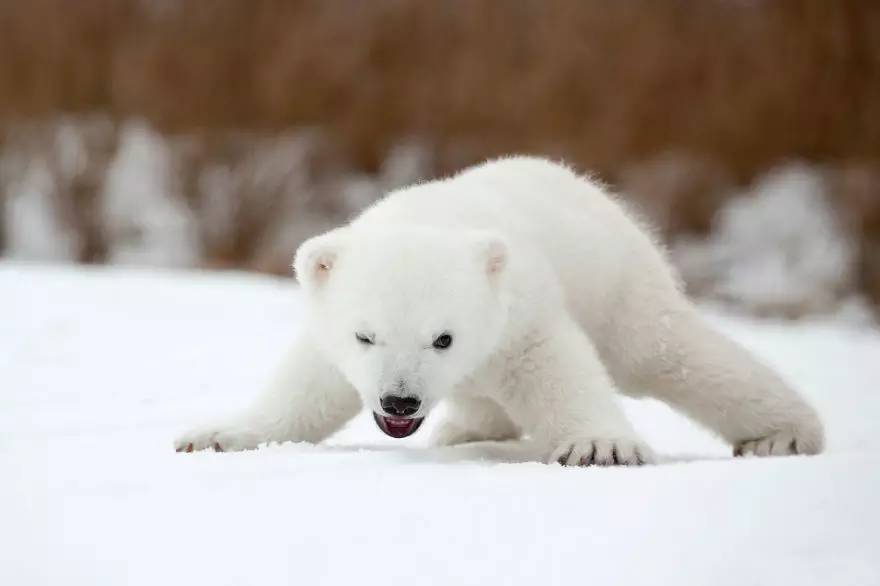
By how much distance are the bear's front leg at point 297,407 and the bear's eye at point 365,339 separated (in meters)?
0.44

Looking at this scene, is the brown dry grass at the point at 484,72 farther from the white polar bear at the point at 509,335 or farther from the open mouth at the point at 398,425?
the open mouth at the point at 398,425

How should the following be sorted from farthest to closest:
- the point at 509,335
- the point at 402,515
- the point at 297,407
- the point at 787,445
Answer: the point at 787,445
the point at 297,407
the point at 509,335
the point at 402,515

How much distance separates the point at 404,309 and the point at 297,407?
0.74 meters

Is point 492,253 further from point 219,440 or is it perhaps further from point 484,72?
point 484,72

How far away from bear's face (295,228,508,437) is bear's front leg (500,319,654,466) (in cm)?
15

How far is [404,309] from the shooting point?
300 centimetres

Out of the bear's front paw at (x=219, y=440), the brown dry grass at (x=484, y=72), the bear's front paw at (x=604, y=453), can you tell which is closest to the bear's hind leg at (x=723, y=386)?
the bear's front paw at (x=604, y=453)

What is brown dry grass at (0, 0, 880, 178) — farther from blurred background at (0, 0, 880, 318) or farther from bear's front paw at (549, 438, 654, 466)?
bear's front paw at (549, 438, 654, 466)

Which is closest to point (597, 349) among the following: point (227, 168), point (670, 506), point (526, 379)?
point (526, 379)

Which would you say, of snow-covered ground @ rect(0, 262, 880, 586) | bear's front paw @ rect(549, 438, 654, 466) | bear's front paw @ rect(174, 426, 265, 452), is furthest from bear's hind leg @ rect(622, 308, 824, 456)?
bear's front paw @ rect(174, 426, 265, 452)

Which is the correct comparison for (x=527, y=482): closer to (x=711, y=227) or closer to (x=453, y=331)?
(x=453, y=331)

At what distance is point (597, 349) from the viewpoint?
3.90m

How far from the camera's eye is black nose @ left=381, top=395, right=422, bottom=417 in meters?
2.88

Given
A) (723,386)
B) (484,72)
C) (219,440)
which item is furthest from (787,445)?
(484,72)
